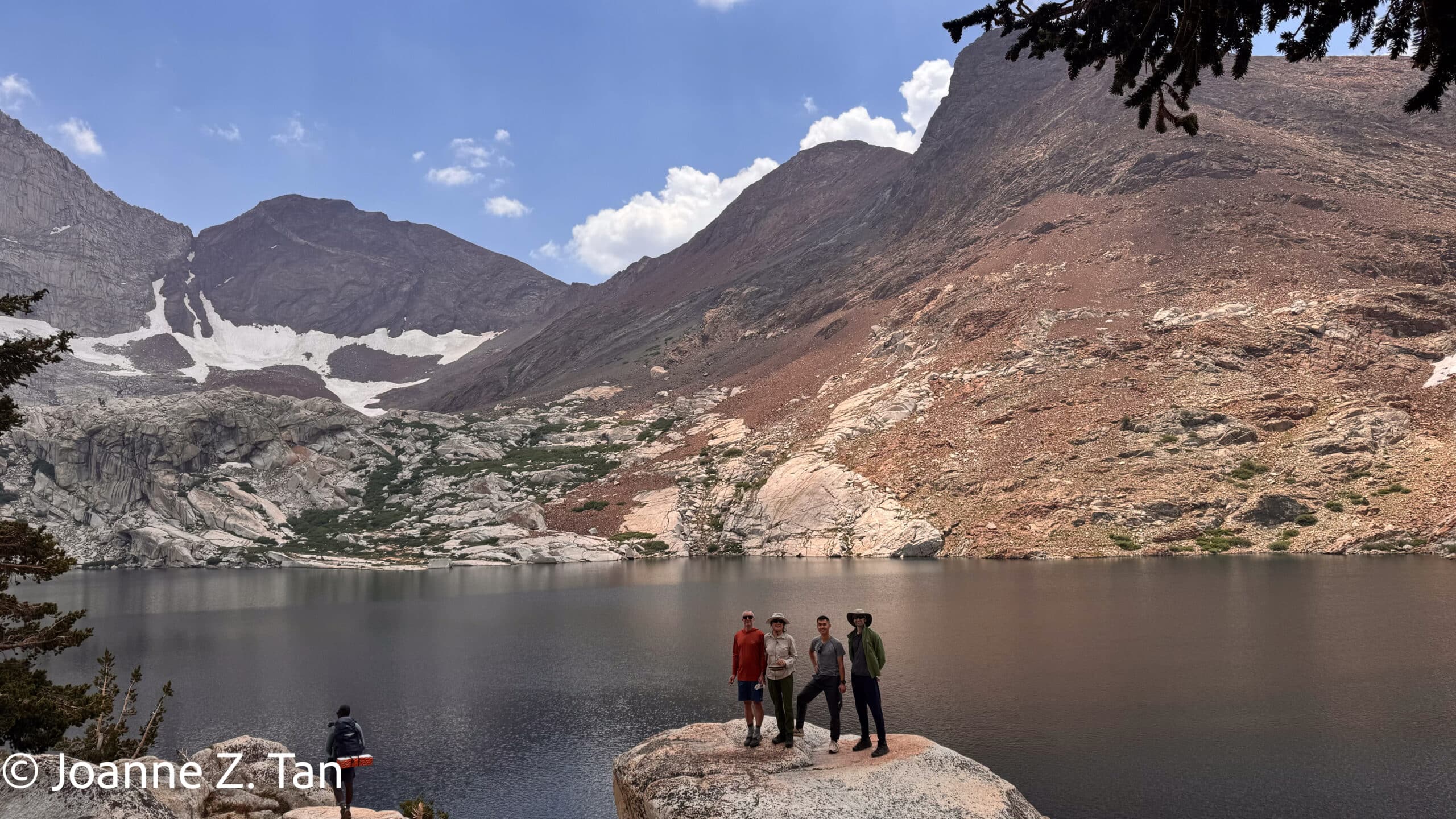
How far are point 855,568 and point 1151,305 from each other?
50.6m

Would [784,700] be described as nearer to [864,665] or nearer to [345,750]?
[864,665]

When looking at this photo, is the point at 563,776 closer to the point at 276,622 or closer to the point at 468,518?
the point at 276,622

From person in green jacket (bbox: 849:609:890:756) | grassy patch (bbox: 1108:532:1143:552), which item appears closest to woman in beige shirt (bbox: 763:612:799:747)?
person in green jacket (bbox: 849:609:890:756)


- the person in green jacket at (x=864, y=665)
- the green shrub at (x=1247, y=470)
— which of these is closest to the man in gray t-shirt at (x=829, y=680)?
the person in green jacket at (x=864, y=665)

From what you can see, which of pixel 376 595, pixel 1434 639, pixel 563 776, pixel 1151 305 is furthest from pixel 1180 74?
pixel 1151 305

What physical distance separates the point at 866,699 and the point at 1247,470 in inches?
2479

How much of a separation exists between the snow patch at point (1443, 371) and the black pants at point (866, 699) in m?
78.6

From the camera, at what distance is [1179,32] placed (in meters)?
8.66

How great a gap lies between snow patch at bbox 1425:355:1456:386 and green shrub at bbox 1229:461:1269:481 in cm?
1886

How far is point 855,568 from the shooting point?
60.1 metres

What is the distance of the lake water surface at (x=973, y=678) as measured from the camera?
1636cm

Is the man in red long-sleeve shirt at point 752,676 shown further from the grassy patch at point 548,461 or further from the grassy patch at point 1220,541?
the grassy patch at point 548,461

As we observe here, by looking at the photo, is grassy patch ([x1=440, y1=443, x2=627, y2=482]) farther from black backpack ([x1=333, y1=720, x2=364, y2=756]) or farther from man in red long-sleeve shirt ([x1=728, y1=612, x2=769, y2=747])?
man in red long-sleeve shirt ([x1=728, y1=612, x2=769, y2=747])

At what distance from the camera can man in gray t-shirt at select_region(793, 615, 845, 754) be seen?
12906 millimetres
